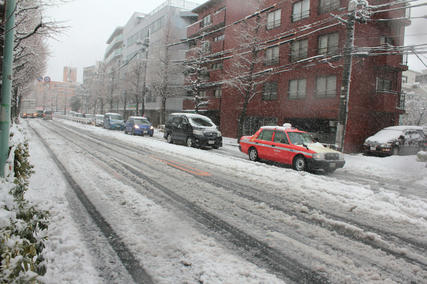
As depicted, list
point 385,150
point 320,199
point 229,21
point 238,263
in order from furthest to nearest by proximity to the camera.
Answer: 1. point 229,21
2. point 385,150
3. point 320,199
4. point 238,263

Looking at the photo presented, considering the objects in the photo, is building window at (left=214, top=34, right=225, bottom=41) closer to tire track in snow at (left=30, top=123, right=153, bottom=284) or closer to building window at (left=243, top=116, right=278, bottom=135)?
building window at (left=243, top=116, right=278, bottom=135)

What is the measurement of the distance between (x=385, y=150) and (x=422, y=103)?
30703 millimetres

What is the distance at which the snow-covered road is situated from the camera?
9.83 ft

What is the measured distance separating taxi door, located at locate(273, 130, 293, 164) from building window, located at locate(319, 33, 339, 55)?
1176 cm

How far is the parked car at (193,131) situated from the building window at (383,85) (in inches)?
519

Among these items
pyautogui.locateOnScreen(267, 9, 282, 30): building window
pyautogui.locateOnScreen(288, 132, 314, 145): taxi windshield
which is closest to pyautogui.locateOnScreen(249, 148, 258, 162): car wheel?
pyautogui.locateOnScreen(288, 132, 314, 145): taxi windshield

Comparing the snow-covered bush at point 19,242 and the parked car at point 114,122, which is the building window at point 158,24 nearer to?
the parked car at point 114,122

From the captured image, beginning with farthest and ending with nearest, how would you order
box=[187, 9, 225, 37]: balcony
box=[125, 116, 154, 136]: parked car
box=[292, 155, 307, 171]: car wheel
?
1. box=[187, 9, 225, 37]: balcony
2. box=[125, 116, 154, 136]: parked car
3. box=[292, 155, 307, 171]: car wheel

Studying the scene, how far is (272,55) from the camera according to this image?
2427 centimetres

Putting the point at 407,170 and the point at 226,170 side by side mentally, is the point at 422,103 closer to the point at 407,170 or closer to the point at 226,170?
the point at 407,170

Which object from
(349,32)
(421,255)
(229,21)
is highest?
(229,21)

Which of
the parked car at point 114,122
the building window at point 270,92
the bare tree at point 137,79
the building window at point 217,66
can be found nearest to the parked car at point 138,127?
the parked car at point 114,122

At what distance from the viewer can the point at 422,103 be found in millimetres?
38938

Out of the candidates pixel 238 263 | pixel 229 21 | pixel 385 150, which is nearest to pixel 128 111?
pixel 229 21
